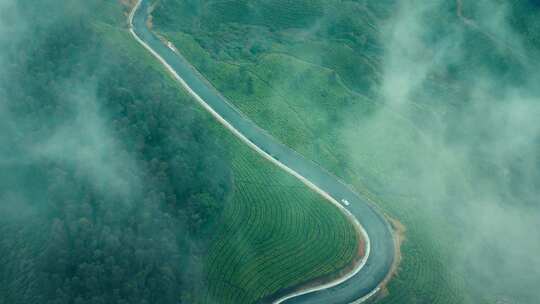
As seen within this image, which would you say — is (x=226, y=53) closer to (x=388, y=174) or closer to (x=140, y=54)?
(x=140, y=54)

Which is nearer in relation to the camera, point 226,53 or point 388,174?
point 388,174

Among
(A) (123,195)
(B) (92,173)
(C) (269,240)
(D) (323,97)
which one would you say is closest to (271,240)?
(C) (269,240)

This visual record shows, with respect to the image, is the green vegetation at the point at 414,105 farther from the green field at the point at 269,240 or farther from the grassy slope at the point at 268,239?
the green field at the point at 269,240

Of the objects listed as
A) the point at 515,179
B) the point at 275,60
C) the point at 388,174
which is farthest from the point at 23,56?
the point at 515,179

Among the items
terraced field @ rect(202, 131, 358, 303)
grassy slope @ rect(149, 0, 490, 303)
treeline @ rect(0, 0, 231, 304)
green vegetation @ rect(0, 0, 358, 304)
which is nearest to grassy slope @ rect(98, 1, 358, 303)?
terraced field @ rect(202, 131, 358, 303)

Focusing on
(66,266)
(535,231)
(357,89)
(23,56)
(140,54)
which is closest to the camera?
(66,266)

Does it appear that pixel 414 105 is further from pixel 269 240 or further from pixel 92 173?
pixel 92 173
